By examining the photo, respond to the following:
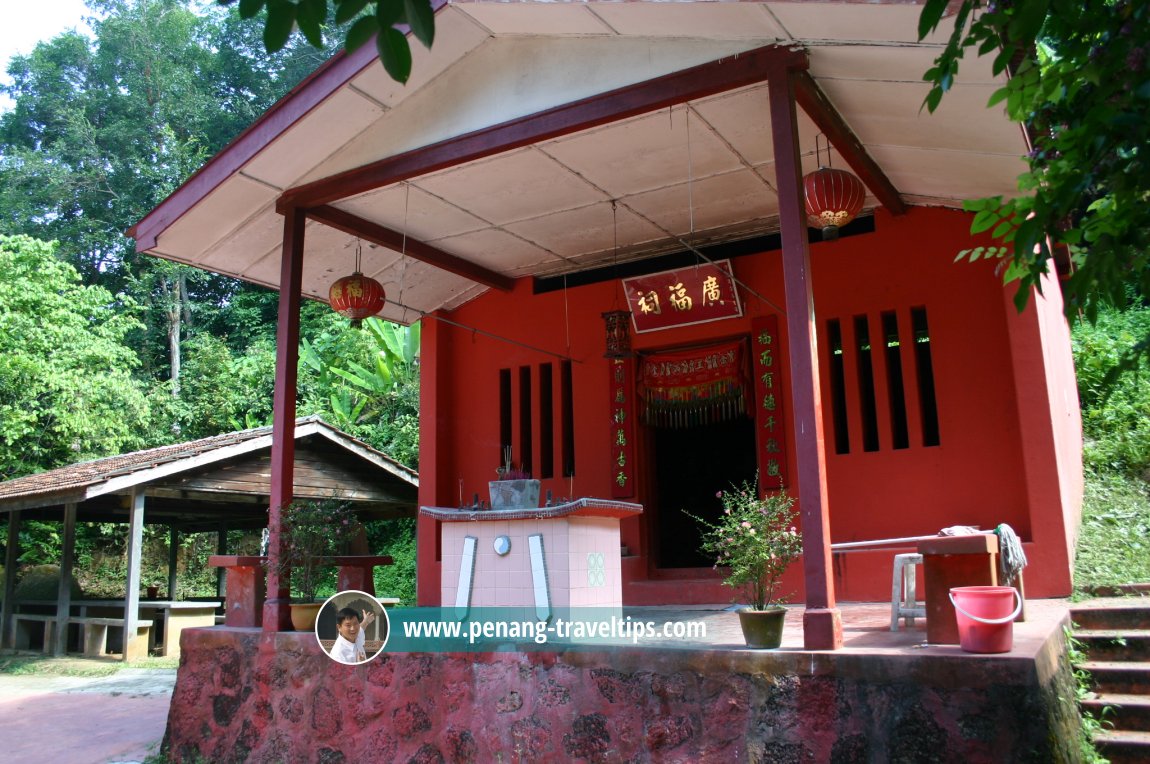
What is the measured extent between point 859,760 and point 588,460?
5432 millimetres

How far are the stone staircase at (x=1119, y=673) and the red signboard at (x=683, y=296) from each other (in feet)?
13.2

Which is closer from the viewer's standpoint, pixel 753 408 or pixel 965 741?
pixel 965 741

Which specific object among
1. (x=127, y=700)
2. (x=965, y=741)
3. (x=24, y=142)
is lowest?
(x=127, y=700)

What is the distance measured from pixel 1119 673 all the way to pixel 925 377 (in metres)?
3.31

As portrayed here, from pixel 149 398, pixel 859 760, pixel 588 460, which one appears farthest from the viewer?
pixel 149 398

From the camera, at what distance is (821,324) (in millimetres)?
8141

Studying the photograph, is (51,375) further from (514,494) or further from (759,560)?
(759,560)

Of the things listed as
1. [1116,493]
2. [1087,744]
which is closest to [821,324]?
[1116,493]

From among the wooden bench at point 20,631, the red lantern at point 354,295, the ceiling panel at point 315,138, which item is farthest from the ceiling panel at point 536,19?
the wooden bench at point 20,631

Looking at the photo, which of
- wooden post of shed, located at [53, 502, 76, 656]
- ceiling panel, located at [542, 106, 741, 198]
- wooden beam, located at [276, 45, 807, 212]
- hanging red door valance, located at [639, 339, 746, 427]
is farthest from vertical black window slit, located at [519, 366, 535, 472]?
wooden post of shed, located at [53, 502, 76, 656]

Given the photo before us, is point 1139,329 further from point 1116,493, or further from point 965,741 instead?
point 965,741

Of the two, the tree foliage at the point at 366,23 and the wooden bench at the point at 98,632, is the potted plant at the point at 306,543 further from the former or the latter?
the wooden bench at the point at 98,632

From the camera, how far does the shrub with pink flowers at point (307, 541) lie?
6430 mm

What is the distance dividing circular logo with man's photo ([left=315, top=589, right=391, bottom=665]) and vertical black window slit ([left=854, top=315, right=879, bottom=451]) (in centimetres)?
438
